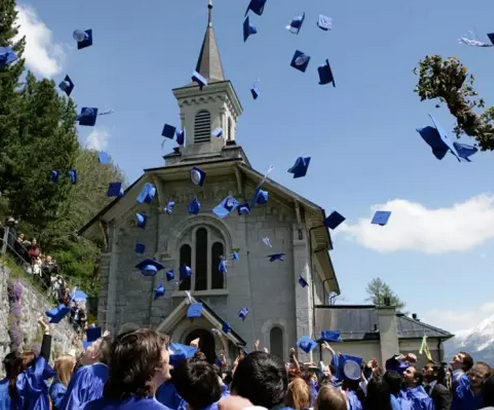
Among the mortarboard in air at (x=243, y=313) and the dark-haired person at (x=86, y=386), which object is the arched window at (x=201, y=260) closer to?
the mortarboard in air at (x=243, y=313)

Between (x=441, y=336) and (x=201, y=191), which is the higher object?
(x=201, y=191)

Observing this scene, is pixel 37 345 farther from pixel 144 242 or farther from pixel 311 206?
pixel 311 206

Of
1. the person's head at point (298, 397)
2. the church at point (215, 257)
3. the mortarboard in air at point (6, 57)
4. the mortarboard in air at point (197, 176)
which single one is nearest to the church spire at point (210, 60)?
the church at point (215, 257)

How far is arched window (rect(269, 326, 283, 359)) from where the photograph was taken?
18.0 metres

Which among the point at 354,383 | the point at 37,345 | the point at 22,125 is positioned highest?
the point at 22,125

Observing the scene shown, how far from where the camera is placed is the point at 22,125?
79.9 feet

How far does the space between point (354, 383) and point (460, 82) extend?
578 centimetres

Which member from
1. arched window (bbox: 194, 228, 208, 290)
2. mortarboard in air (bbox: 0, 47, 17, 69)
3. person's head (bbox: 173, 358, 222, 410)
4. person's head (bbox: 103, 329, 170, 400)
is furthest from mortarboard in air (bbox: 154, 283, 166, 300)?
person's head (bbox: 103, 329, 170, 400)

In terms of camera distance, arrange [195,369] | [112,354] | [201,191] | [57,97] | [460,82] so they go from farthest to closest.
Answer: [57,97], [201,191], [460,82], [195,369], [112,354]

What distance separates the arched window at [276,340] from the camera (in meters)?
18.0

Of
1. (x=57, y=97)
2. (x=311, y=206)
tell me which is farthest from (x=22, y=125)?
(x=311, y=206)

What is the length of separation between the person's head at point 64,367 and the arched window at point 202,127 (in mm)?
18035

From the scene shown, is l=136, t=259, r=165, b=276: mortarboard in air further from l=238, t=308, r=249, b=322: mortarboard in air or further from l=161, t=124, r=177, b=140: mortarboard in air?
l=161, t=124, r=177, b=140: mortarboard in air

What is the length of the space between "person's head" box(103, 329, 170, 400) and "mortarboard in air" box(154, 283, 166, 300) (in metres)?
15.4
